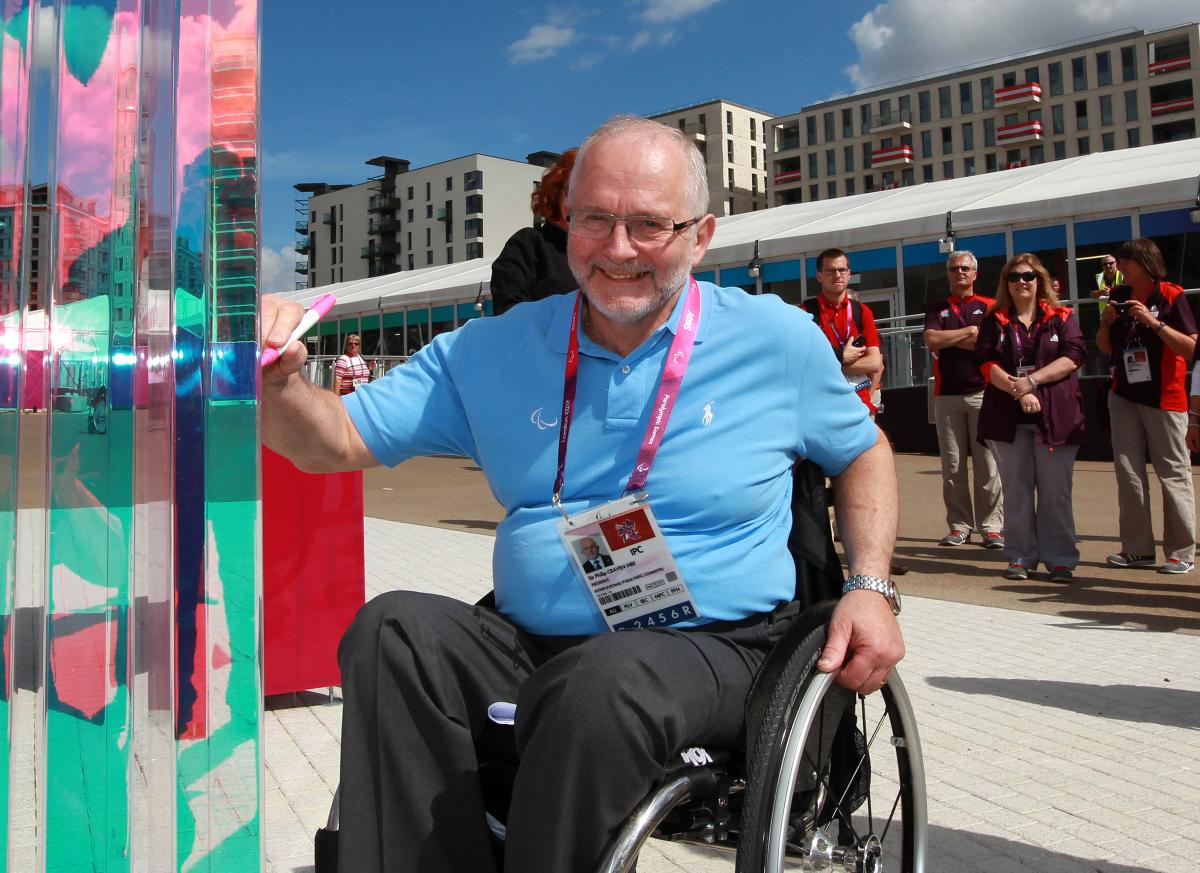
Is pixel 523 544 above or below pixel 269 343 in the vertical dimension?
below

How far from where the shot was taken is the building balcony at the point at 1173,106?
8394cm

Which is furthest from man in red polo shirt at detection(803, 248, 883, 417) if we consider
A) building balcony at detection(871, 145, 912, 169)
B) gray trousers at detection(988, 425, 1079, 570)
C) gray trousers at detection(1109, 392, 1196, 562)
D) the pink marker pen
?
building balcony at detection(871, 145, 912, 169)

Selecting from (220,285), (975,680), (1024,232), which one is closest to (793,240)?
(1024,232)

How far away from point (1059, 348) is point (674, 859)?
5.00 meters

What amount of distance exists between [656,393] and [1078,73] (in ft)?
338

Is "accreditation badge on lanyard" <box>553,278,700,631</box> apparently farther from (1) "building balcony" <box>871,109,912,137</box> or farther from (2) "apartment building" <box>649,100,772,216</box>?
(2) "apartment building" <box>649,100,772,216</box>

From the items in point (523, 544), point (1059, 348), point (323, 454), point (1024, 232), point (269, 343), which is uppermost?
point (1024, 232)


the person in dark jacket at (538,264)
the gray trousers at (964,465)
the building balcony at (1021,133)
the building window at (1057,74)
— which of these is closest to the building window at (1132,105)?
the building window at (1057,74)

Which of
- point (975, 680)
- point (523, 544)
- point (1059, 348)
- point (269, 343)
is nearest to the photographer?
point (269, 343)

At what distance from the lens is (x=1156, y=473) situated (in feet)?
22.2

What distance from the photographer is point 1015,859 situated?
2.88 metres

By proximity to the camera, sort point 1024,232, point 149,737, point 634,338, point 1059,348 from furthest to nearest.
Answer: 1. point 1024,232
2. point 1059,348
3. point 634,338
4. point 149,737

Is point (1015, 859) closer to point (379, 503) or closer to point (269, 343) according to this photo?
point (269, 343)

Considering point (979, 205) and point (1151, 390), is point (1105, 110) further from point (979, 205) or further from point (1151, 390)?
point (1151, 390)
